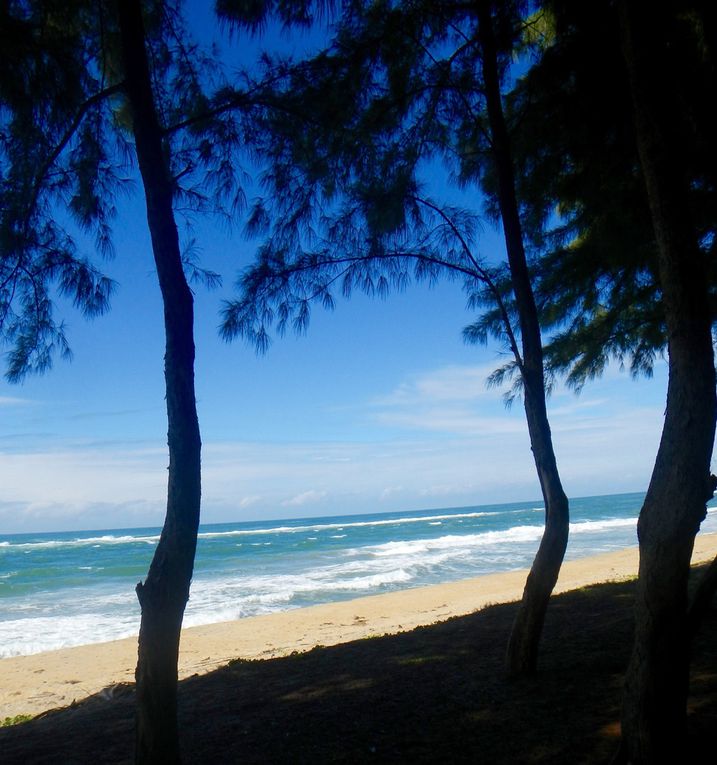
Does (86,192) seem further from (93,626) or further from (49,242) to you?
(93,626)

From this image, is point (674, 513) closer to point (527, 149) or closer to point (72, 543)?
point (527, 149)

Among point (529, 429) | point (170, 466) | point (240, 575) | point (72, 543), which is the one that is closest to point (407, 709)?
point (529, 429)

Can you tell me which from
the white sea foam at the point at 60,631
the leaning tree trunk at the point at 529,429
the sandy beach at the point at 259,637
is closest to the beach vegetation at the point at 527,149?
the leaning tree trunk at the point at 529,429

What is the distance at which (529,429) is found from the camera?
14.6 feet

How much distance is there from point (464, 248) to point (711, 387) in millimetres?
2618

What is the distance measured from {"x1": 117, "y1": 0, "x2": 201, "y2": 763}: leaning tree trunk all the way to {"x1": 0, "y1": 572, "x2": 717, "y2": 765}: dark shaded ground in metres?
0.64

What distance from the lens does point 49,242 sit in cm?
470

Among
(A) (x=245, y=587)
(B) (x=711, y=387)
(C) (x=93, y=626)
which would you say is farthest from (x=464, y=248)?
(A) (x=245, y=587)

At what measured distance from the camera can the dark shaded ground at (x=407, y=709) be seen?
341 centimetres

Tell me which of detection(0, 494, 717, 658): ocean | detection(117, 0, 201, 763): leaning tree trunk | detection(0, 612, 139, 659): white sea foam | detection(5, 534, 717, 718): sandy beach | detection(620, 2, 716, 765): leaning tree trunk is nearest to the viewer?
detection(620, 2, 716, 765): leaning tree trunk

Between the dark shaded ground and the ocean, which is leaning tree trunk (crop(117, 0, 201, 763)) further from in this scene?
the ocean

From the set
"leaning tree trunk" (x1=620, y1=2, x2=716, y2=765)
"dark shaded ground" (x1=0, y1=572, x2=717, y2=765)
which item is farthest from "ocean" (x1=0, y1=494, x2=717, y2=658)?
"leaning tree trunk" (x1=620, y1=2, x2=716, y2=765)

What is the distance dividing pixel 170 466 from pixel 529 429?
225 centimetres

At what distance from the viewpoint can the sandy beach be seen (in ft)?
28.9
